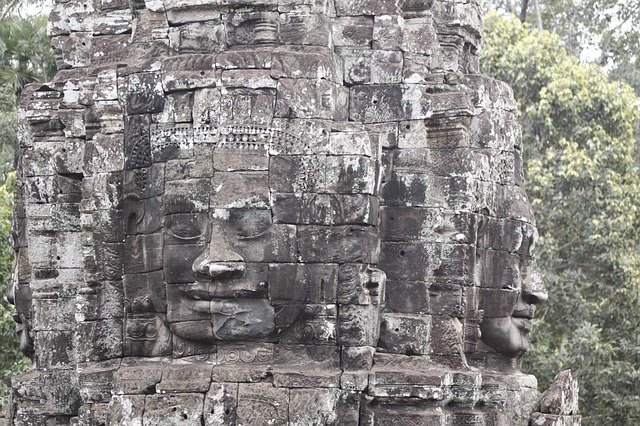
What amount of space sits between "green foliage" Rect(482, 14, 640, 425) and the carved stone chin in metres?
8.33

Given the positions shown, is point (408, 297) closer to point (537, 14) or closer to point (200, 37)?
point (200, 37)

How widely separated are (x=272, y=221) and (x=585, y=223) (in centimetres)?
1113

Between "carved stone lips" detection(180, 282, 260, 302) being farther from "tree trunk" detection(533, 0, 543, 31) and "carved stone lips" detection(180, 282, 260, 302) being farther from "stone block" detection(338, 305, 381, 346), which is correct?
"tree trunk" detection(533, 0, 543, 31)

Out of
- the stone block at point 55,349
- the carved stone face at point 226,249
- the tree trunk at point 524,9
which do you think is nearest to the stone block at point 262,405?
the carved stone face at point 226,249

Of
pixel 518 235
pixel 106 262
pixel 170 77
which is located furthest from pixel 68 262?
pixel 518 235

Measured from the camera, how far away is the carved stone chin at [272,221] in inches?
521

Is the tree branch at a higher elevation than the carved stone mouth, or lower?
higher

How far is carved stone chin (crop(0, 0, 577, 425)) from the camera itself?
13227mm

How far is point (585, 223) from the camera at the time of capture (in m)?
23.5

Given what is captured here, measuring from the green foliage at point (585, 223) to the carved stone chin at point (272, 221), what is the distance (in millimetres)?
8333

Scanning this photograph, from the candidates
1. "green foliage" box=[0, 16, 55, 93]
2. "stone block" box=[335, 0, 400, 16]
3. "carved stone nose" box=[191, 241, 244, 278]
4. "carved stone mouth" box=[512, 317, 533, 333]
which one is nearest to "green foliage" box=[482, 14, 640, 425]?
"green foliage" box=[0, 16, 55, 93]

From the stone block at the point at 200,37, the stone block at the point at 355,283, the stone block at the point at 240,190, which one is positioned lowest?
the stone block at the point at 355,283

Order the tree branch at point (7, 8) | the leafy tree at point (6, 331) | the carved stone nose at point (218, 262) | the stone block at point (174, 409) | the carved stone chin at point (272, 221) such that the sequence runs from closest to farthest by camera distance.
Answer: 1. the carved stone nose at point (218, 262)
2. the stone block at point (174, 409)
3. the carved stone chin at point (272, 221)
4. the leafy tree at point (6, 331)
5. the tree branch at point (7, 8)

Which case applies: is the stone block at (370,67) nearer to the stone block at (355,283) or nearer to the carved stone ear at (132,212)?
the stone block at (355,283)
